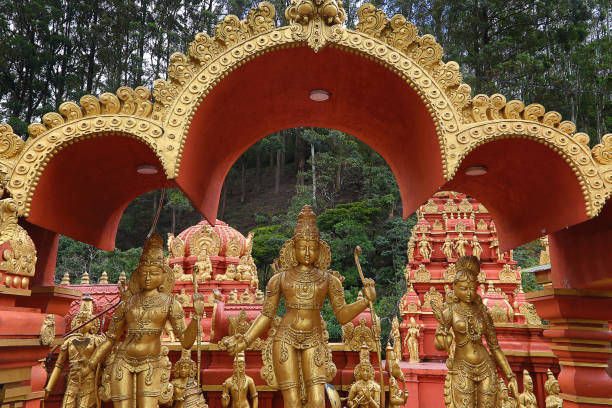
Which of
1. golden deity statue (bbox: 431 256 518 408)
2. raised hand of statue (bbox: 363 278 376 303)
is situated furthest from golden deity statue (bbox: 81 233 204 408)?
golden deity statue (bbox: 431 256 518 408)

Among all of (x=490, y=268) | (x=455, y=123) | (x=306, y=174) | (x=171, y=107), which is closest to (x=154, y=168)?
(x=171, y=107)

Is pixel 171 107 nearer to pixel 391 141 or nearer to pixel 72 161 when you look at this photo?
pixel 72 161

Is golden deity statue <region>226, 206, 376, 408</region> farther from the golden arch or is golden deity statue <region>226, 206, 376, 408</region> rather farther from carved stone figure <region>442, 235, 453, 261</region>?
carved stone figure <region>442, 235, 453, 261</region>

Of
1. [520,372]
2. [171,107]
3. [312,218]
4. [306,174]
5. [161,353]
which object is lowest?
[520,372]

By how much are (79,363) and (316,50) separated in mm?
4367

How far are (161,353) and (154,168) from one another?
2327 mm

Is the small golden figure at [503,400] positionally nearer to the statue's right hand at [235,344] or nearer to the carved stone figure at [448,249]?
the statue's right hand at [235,344]

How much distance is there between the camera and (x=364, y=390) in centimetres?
583

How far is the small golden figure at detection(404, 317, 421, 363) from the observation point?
15089mm

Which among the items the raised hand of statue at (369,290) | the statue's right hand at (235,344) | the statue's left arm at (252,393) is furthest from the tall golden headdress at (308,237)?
the statue's left arm at (252,393)

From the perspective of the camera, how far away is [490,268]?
1678cm

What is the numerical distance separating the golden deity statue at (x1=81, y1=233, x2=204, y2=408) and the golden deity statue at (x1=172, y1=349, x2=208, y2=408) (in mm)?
445

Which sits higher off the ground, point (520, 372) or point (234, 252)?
point (234, 252)

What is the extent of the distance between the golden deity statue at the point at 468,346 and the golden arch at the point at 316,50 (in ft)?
4.94
